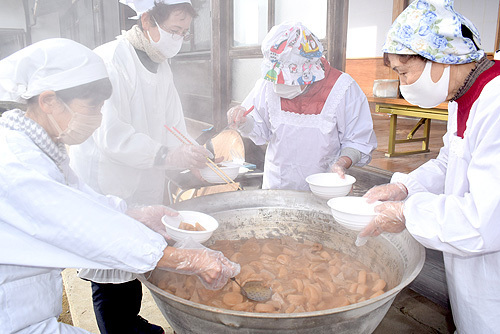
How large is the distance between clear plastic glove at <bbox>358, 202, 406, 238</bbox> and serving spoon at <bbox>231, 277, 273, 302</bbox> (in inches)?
21.2

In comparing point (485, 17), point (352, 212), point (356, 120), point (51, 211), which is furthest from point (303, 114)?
point (485, 17)

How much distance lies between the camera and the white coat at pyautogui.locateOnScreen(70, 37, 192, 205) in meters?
2.33

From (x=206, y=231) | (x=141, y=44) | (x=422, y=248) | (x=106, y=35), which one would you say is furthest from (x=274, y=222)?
(x=106, y=35)

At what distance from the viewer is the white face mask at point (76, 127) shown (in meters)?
1.47

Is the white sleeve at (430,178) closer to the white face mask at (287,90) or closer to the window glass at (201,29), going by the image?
the white face mask at (287,90)

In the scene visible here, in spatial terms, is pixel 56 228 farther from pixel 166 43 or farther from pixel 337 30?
pixel 337 30

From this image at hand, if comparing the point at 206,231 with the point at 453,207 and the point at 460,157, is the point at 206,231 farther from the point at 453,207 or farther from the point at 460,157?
the point at 460,157

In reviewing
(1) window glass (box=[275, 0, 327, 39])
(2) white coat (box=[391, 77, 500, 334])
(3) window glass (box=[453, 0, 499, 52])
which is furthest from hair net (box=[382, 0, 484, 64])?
(3) window glass (box=[453, 0, 499, 52])

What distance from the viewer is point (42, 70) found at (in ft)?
4.54

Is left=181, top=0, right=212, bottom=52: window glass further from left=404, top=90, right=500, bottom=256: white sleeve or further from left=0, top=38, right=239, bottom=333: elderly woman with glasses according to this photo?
left=404, top=90, right=500, bottom=256: white sleeve

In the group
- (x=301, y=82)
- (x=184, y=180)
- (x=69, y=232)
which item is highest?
(x=301, y=82)

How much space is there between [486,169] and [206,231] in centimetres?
111

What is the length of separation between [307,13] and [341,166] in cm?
225

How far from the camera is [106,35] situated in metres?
7.41
